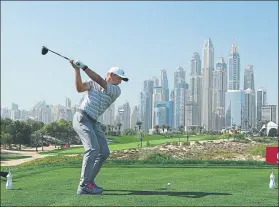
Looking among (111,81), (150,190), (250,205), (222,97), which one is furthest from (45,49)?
(222,97)

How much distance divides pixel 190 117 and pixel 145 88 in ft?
129

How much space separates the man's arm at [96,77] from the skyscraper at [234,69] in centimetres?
16233

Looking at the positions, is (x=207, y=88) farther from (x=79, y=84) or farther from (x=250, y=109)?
(x=79, y=84)

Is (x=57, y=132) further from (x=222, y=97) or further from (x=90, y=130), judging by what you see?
(x=222, y=97)

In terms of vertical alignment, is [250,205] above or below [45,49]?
below

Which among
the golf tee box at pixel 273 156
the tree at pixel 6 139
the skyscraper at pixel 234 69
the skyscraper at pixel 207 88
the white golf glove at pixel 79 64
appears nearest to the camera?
the white golf glove at pixel 79 64

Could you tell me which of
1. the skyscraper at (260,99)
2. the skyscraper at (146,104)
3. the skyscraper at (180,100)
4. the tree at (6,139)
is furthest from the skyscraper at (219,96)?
the tree at (6,139)

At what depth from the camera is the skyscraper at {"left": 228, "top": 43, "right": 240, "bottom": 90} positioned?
6649 inches

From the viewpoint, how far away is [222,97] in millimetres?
158250

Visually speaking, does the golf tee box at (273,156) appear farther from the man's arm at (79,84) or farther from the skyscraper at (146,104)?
the skyscraper at (146,104)

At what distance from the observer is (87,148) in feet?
24.7

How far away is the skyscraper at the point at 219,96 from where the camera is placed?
488ft

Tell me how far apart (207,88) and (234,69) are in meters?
26.6

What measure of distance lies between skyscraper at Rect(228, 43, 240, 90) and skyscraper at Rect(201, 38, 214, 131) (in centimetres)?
730
